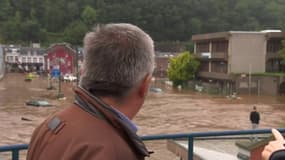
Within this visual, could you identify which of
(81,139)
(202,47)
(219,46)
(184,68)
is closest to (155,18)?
(202,47)

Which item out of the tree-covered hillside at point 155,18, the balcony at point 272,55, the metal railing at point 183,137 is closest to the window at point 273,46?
the balcony at point 272,55

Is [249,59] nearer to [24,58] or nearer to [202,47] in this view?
[202,47]

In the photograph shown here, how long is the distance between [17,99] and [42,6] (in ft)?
354

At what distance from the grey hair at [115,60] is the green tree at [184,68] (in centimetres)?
6809

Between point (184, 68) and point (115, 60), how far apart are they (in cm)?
6908

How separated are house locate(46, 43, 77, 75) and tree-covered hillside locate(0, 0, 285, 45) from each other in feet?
114

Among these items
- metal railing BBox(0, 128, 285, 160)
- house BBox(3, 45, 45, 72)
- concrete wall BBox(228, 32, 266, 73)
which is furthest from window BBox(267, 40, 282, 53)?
house BBox(3, 45, 45, 72)

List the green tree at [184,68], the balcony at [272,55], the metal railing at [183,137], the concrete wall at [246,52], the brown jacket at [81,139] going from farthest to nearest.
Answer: the green tree at [184,68]
the balcony at [272,55]
the concrete wall at [246,52]
the metal railing at [183,137]
the brown jacket at [81,139]

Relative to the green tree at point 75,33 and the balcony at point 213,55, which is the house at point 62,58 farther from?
the balcony at point 213,55

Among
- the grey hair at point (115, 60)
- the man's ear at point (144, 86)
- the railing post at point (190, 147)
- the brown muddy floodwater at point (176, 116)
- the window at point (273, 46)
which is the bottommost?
Result: the brown muddy floodwater at point (176, 116)

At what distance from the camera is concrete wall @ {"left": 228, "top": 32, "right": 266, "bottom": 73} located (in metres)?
58.6

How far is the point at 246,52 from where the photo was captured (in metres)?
59.0

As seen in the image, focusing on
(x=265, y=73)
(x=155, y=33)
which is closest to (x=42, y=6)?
(x=155, y=33)

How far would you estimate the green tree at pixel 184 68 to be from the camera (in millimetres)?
69875
